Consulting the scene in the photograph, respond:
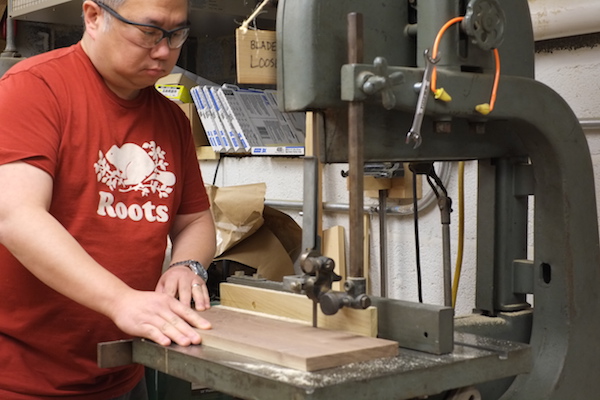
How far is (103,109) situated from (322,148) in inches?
18.6

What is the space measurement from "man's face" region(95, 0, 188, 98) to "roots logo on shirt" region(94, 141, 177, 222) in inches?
5.1

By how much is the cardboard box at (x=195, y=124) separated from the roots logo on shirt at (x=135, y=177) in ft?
4.97

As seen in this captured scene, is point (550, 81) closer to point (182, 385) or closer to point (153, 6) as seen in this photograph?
point (153, 6)

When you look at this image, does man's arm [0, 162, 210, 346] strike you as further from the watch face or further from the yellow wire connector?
the yellow wire connector

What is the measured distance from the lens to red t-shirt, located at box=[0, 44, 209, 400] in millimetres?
1429

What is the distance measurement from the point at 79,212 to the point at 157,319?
0.31m

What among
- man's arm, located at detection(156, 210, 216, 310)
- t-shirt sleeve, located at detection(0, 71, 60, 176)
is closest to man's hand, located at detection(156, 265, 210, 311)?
man's arm, located at detection(156, 210, 216, 310)

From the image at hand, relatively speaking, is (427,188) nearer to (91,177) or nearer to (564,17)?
(564,17)

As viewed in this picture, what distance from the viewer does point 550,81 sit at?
2.04 m

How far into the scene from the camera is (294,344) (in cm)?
115

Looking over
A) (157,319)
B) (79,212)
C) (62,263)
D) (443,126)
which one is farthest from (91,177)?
(443,126)

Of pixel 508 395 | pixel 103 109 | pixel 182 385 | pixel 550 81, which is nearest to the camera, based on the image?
pixel 508 395

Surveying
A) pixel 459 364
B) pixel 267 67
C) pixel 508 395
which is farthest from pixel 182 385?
pixel 459 364

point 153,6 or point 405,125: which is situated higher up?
point 153,6
